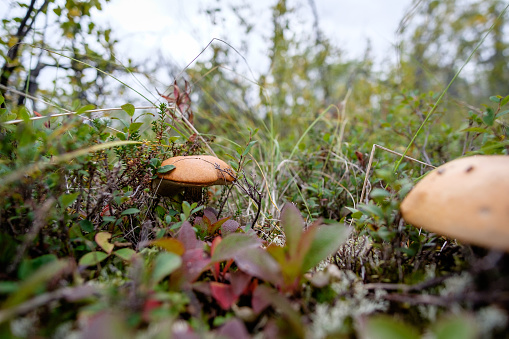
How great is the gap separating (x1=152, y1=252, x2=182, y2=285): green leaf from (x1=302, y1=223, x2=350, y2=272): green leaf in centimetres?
36

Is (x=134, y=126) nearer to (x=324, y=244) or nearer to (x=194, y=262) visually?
(x=194, y=262)

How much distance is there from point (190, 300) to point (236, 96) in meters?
3.14

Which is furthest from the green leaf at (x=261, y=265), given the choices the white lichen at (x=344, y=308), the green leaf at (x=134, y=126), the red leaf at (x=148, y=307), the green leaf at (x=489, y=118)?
the green leaf at (x=489, y=118)

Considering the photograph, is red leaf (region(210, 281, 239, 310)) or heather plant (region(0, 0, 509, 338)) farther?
red leaf (region(210, 281, 239, 310))

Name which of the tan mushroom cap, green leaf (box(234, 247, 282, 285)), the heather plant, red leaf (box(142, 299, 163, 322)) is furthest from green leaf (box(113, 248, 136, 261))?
the tan mushroom cap

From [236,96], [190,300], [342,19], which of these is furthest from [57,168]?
[342,19]

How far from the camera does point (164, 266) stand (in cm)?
68

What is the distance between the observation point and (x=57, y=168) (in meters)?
0.95

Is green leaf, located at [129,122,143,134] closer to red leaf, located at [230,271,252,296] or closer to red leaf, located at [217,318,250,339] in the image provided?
red leaf, located at [230,271,252,296]

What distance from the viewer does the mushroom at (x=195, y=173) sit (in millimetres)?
1210

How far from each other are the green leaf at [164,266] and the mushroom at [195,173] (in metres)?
0.53

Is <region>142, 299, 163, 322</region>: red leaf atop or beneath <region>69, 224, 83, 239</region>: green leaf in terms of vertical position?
beneath

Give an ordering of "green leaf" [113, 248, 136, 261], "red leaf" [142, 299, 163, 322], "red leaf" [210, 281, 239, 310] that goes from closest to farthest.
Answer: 1. "red leaf" [142, 299, 163, 322]
2. "red leaf" [210, 281, 239, 310]
3. "green leaf" [113, 248, 136, 261]

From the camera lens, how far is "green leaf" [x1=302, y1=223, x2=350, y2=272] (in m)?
0.77
